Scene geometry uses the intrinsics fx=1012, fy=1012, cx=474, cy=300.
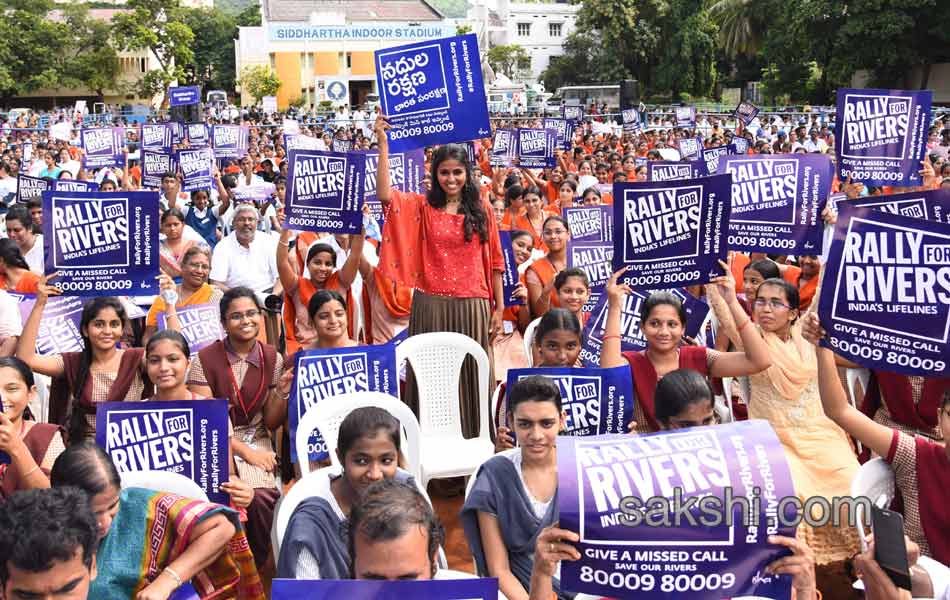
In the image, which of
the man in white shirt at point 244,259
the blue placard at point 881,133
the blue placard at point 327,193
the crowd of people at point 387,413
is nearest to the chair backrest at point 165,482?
the crowd of people at point 387,413

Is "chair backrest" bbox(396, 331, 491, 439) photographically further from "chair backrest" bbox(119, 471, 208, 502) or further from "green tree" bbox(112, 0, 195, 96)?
"green tree" bbox(112, 0, 195, 96)

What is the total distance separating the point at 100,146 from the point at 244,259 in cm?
745

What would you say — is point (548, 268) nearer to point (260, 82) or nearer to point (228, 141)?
point (228, 141)

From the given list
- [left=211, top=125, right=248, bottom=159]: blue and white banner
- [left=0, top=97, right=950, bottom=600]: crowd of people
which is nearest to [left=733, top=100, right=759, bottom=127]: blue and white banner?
[left=211, top=125, right=248, bottom=159]: blue and white banner

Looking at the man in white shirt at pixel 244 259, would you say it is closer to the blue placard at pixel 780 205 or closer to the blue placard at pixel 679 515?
the blue placard at pixel 780 205

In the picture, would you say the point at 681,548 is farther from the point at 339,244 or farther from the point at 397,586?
the point at 339,244

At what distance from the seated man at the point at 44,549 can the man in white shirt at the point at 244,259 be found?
5.11m

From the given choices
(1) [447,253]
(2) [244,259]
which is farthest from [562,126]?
(1) [447,253]

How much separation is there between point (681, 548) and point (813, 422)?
8.68ft

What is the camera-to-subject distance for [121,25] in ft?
201

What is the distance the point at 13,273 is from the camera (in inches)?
260

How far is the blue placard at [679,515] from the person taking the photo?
2352 millimetres

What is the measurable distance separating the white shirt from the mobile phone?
596 cm

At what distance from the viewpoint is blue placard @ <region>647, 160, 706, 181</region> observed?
9633mm
